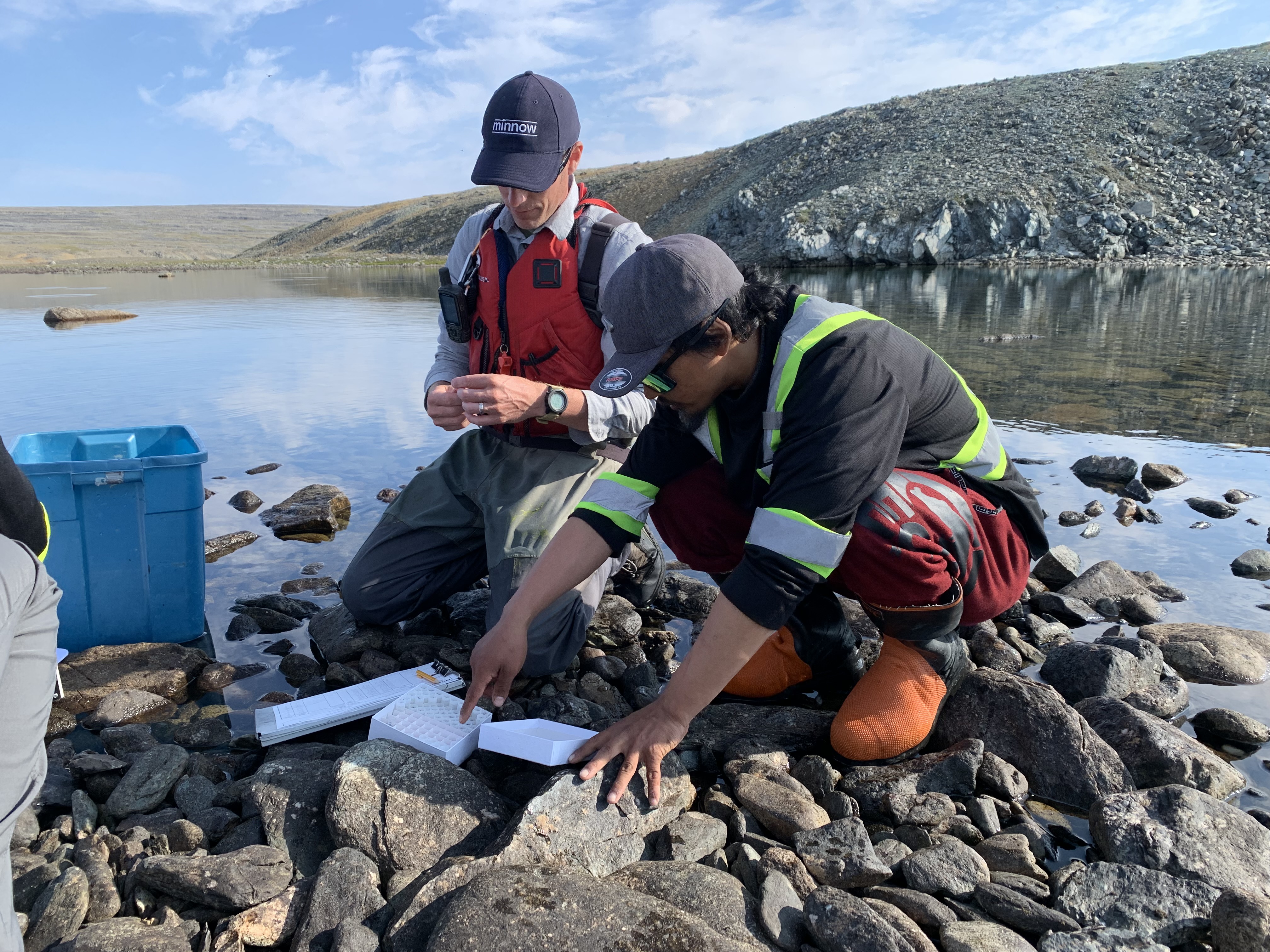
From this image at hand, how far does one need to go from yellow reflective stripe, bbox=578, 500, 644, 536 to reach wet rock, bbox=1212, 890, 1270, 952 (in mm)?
1755

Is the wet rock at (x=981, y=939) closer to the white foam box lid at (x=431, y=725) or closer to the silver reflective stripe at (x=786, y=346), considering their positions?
the silver reflective stripe at (x=786, y=346)

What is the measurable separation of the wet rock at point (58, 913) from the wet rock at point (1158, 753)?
2822mm

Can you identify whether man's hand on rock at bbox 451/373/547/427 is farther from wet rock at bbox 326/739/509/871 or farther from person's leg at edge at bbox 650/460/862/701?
wet rock at bbox 326/739/509/871

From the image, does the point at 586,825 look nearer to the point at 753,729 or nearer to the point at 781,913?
the point at 781,913

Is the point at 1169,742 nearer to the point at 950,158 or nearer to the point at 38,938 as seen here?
the point at 38,938

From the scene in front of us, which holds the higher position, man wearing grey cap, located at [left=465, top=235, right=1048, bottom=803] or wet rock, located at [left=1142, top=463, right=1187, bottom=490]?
man wearing grey cap, located at [left=465, top=235, right=1048, bottom=803]

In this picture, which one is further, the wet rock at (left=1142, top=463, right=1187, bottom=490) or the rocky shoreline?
the wet rock at (left=1142, top=463, right=1187, bottom=490)

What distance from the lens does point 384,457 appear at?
21.6ft

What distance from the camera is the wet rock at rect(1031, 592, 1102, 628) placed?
150 inches

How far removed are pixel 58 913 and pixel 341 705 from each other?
1.05 metres

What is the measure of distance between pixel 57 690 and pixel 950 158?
41106 millimetres

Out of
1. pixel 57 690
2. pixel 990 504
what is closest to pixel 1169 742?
pixel 990 504

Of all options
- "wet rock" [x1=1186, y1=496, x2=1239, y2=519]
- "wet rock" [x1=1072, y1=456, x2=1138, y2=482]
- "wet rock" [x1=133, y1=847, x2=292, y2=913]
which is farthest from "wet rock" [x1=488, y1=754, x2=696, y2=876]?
"wet rock" [x1=1072, y1=456, x2=1138, y2=482]

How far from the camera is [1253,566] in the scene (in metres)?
4.23
